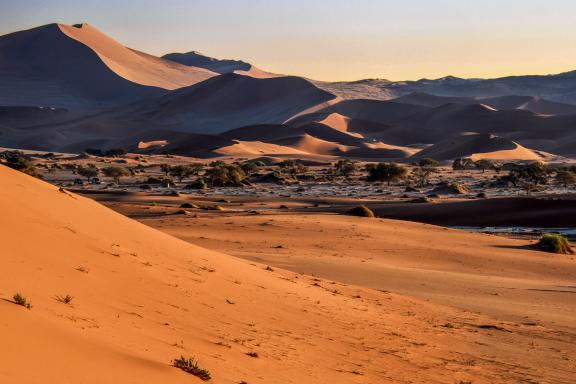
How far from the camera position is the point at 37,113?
189 metres

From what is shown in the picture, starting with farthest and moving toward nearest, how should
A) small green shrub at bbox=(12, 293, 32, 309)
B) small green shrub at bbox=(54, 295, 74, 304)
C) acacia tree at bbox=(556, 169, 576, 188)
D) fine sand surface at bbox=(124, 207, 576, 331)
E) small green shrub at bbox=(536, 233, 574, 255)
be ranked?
acacia tree at bbox=(556, 169, 576, 188)
small green shrub at bbox=(536, 233, 574, 255)
fine sand surface at bbox=(124, 207, 576, 331)
small green shrub at bbox=(54, 295, 74, 304)
small green shrub at bbox=(12, 293, 32, 309)

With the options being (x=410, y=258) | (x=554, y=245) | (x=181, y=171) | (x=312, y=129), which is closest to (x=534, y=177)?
(x=181, y=171)

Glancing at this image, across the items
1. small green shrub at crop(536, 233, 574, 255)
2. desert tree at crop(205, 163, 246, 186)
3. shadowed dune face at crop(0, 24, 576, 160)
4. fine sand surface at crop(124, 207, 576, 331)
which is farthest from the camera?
shadowed dune face at crop(0, 24, 576, 160)

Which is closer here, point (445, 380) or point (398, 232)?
point (445, 380)

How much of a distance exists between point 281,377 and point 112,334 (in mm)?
1779

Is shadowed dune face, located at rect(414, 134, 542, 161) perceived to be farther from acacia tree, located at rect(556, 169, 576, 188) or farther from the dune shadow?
the dune shadow

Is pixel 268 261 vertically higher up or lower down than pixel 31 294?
lower down

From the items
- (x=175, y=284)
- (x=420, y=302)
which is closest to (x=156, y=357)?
Answer: (x=175, y=284)

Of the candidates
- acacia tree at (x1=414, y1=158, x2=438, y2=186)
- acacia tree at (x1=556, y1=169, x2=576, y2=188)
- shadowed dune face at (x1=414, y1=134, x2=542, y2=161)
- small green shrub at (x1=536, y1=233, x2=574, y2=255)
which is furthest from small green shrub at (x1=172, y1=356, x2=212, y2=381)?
shadowed dune face at (x1=414, y1=134, x2=542, y2=161)

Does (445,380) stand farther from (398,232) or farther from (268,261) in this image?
(398,232)

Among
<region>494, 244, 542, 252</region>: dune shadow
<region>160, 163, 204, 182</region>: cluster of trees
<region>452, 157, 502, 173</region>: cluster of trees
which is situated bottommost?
<region>160, 163, 204, 182</region>: cluster of trees

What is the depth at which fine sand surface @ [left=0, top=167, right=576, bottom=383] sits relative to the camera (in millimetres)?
6664

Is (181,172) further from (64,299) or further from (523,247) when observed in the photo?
(64,299)

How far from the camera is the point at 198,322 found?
9.48 meters
